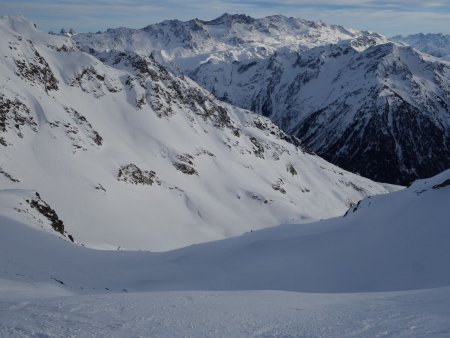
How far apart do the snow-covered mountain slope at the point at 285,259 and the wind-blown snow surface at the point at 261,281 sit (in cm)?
8

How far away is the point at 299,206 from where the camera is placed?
328ft

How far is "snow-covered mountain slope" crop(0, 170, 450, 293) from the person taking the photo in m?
24.4

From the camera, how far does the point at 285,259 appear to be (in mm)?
29812

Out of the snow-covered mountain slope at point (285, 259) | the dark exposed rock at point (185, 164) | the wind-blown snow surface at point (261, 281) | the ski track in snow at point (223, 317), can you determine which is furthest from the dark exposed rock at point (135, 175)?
the ski track in snow at point (223, 317)

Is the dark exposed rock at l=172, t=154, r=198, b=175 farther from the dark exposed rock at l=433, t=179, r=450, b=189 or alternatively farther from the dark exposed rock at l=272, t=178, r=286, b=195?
the dark exposed rock at l=433, t=179, r=450, b=189

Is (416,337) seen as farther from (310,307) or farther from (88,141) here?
(88,141)

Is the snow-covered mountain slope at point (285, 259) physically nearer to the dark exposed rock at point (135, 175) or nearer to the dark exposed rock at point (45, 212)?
the dark exposed rock at point (45, 212)

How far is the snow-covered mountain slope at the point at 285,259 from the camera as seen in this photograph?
24422mm

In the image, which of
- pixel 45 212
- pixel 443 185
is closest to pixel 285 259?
pixel 443 185

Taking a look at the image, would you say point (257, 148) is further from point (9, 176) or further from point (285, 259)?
point (285, 259)

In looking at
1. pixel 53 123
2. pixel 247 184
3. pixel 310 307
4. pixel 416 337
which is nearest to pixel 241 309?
pixel 310 307

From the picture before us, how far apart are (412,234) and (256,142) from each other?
94.5 m

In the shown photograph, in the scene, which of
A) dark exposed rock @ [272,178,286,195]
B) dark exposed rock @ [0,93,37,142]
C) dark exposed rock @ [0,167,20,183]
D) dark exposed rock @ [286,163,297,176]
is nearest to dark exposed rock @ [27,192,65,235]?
dark exposed rock @ [0,167,20,183]

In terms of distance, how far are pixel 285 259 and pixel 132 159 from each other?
57.0 m
